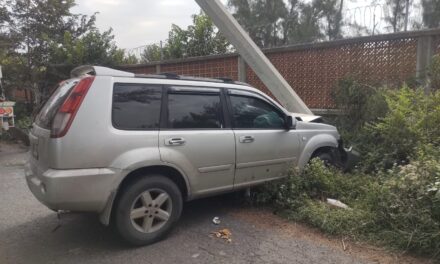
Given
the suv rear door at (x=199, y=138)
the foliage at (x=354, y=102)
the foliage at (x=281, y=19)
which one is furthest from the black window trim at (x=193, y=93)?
the foliage at (x=281, y=19)

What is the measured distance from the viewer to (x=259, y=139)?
16.8 ft

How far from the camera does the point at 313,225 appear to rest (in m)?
4.58

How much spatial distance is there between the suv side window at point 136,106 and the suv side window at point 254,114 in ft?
3.64

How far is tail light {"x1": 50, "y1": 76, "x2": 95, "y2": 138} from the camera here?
3727 mm

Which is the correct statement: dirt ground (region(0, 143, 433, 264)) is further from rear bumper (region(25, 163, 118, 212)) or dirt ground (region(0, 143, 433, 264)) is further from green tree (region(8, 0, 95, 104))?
green tree (region(8, 0, 95, 104))

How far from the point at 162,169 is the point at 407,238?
8.41 feet

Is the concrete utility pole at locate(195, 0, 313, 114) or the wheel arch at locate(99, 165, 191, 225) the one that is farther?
the concrete utility pole at locate(195, 0, 313, 114)

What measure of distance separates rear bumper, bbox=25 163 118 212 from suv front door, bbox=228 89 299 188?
1690 mm

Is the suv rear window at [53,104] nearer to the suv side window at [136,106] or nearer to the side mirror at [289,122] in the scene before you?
the suv side window at [136,106]

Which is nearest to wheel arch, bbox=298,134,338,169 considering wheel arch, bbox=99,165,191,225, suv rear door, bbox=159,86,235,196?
suv rear door, bbox=159,86,235,196

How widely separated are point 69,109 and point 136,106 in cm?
68

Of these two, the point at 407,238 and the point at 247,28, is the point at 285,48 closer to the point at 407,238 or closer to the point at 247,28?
the point at 407,238

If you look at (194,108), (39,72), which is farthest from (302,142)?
(39,72)

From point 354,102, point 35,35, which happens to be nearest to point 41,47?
point 35,35
